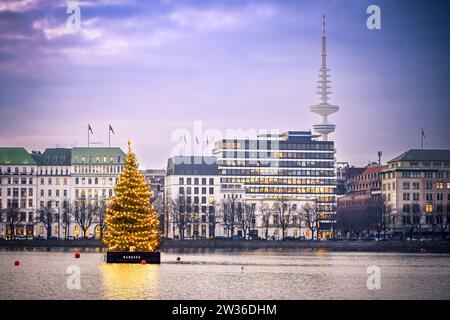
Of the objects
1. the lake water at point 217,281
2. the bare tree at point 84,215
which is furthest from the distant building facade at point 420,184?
the lake water at point 217,281

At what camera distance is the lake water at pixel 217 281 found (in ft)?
202

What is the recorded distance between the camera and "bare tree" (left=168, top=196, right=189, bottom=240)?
567 feet

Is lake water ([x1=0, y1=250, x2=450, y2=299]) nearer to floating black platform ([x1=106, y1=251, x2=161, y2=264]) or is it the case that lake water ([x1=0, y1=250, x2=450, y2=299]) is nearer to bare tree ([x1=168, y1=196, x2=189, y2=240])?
floating black platform ([x1=106, y1=251, x2=161, y2=264])

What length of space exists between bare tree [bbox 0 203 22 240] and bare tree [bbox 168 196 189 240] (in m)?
27.2

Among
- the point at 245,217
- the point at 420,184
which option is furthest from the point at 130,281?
the point at 420,184

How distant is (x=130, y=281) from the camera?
6831 centimetres

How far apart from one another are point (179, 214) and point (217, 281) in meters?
102

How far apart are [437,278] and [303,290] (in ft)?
63.5

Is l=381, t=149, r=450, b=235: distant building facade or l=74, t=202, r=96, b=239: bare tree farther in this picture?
l=381, t=149, r=450, b=235: distant building facade

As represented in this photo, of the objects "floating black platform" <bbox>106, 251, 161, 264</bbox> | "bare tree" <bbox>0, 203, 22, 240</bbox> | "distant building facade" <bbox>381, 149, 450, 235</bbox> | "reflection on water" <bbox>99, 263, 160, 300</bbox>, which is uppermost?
"distant building facade" <bbox>381, 149, 450, 235</bbox>

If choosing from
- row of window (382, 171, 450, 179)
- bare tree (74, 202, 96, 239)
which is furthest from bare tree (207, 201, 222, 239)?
row of window (382, 171, 450, 179)
